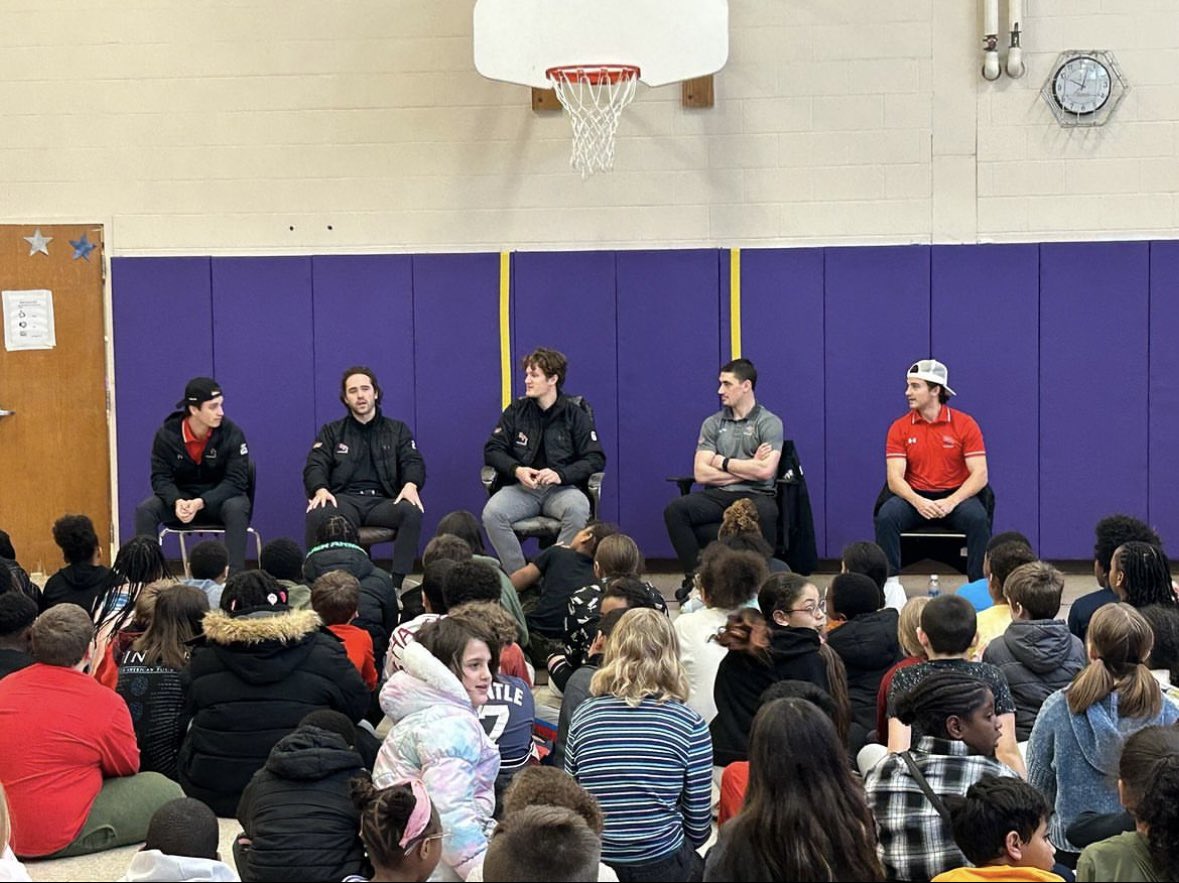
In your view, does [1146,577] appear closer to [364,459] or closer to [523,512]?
[523,512]

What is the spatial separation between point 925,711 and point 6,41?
727cm

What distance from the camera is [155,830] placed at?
295cm

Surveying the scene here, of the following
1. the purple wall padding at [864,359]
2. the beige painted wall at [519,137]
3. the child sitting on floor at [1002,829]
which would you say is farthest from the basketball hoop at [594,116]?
the child sitting on floor at [1002,829]

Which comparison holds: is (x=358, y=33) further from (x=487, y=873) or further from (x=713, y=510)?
(x=487, y=873)

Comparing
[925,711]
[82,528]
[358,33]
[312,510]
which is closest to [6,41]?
[358,33]

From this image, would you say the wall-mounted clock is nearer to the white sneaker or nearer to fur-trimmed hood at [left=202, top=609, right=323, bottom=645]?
the white sneaker

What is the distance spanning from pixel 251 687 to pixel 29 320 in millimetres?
5001

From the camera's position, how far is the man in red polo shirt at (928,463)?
7.09 meters

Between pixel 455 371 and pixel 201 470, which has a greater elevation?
pixel 455 371

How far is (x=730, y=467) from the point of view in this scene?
736 centimetres

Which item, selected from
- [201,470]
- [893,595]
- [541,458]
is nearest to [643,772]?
[893,595]

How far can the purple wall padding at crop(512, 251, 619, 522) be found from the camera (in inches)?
325

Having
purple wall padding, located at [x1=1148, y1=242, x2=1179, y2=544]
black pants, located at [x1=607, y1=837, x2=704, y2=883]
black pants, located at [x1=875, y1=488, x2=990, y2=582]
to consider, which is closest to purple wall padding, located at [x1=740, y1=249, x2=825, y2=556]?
black pants, located at [x1=875, y1=488, x2=990, y2=582]

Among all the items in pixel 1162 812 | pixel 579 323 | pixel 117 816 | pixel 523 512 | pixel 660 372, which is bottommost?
pixel 117 816
